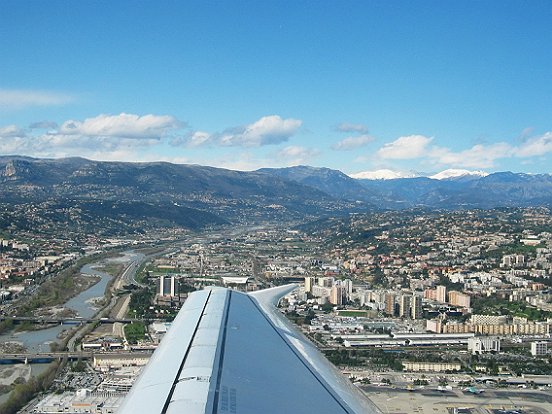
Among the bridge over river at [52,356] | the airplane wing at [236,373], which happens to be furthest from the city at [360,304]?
the airplane wing at [236,373]

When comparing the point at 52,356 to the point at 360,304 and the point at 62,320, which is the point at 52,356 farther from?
the point at 360,304

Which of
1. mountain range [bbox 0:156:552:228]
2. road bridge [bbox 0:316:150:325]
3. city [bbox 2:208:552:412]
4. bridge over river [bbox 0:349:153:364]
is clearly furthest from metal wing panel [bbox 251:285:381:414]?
mountain range [bbox 0:156:552:228]

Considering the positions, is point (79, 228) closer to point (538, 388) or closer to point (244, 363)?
point (538, 388)

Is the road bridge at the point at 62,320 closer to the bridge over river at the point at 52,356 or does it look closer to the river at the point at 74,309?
the river at the point at 74,309

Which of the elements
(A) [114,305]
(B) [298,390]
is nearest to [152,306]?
(A) [114,305]

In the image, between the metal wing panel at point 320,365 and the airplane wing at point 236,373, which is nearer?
the airplane wing at point 236,373

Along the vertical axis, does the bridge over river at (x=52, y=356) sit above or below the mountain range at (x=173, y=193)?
below

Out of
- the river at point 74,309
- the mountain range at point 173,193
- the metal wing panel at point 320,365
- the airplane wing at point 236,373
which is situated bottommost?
the river at point 74,309
